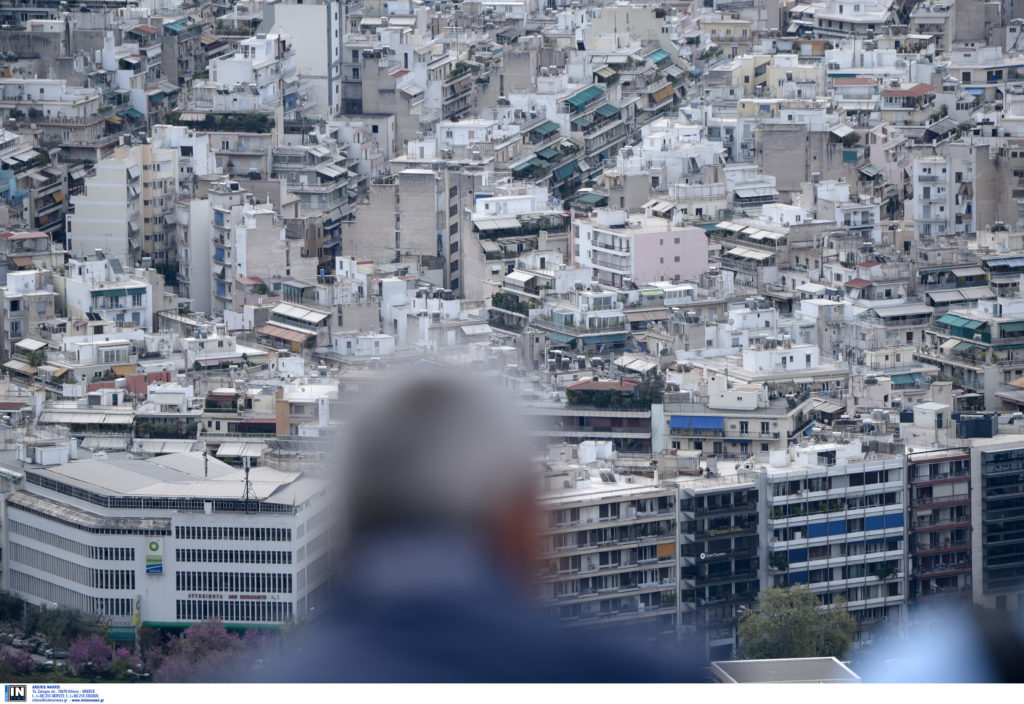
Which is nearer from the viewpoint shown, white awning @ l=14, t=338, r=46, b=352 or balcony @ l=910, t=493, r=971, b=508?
balcony @ l=910, t=493, r=971, b=508

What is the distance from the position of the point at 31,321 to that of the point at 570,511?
504 centimetres

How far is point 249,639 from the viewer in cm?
1063

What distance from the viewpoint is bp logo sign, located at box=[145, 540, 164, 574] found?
11.4 meters

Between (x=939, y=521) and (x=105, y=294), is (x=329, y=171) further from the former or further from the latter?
(x=939, y=521)

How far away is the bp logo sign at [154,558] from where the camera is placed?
11.4 meters

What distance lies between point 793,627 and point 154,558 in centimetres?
237

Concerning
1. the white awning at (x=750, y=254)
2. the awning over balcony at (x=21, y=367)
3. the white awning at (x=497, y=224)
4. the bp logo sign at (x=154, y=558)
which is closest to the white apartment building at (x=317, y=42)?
the white awning at (x=497, y=224)

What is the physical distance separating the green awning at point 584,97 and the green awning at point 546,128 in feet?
1.13

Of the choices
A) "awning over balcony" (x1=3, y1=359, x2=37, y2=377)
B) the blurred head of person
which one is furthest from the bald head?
"awning over balcony" (x1=3, y1=359, x2=37, y2=377)

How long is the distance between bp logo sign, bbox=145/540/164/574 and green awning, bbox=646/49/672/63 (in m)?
11.5

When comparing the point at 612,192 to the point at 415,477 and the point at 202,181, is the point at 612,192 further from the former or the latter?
the point at 415,477

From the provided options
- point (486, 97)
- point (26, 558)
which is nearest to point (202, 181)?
point (486, 97)

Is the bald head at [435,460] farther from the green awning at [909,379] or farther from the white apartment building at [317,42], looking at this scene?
the white apartment building at [317,42]

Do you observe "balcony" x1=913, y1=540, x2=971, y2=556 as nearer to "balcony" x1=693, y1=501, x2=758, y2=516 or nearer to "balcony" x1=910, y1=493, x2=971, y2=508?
"balcony" x1=910, y1=493, x2=971, y2=508
